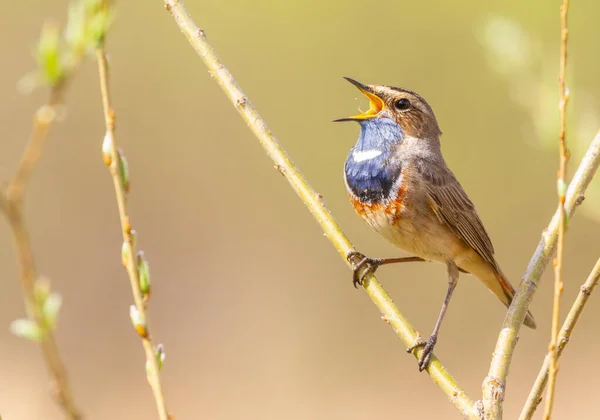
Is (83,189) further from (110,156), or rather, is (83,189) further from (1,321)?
(110,156)

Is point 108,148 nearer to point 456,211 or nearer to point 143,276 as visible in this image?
point 143,276

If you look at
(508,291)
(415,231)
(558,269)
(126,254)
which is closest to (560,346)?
(558,269)

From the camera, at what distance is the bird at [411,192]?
3896mm

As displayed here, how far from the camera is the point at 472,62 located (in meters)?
9.42

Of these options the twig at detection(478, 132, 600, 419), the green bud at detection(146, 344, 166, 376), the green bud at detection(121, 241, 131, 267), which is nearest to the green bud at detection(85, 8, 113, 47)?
the green bud at detection(121, 241, 131, 267)

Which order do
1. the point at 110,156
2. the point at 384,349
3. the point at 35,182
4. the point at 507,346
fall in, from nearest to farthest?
the point at 110,156, the point at 507,346, the point at 384,349, the point at 35,182

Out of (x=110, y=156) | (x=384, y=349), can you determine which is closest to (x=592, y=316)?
(x=384, y=349)

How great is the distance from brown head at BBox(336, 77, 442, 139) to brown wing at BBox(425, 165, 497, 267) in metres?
0.27

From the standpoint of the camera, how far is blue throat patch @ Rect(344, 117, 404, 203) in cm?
390

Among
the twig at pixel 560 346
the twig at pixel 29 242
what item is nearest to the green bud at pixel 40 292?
the twig at pixel 29 242

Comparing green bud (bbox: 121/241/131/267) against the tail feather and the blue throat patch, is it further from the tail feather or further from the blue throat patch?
the tail feather

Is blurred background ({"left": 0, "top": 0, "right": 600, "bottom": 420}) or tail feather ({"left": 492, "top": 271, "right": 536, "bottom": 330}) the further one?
blurred background ({"left": 0, "top": 0, "right": 600, "bottom": 420})

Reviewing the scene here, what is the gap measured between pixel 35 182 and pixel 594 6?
21.3 feet

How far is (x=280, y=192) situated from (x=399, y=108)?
5932 millimetres
